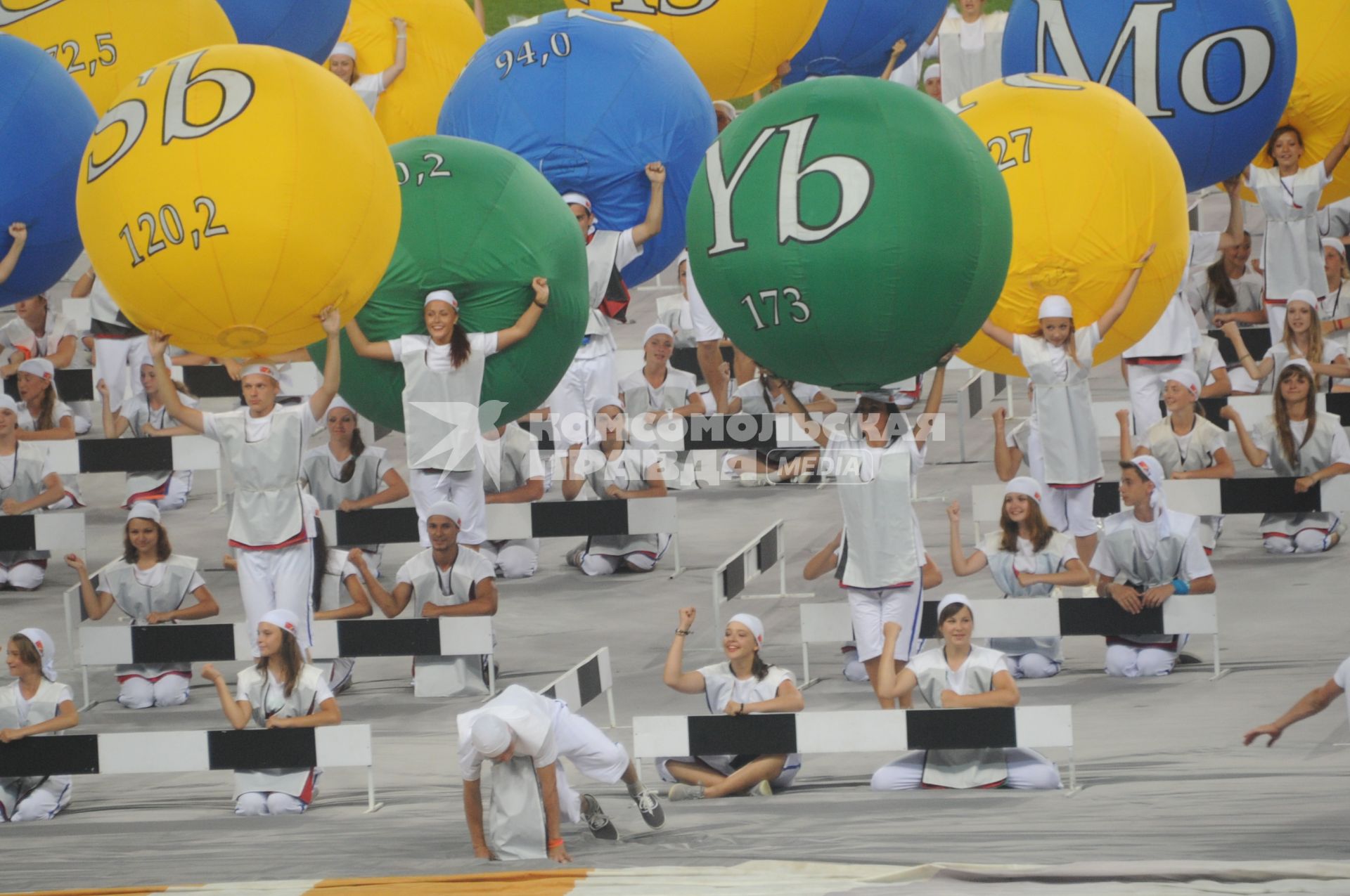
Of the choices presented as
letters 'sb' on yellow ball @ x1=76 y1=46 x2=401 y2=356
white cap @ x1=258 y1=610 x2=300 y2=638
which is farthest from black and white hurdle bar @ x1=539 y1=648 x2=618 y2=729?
→ letters 'sb' on yellow ball @ x1=76 y1=46 x2=401 y2=356

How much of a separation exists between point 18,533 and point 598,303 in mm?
3416

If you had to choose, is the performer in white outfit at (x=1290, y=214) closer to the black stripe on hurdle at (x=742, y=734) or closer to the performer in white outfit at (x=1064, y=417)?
the performer in white outfit at (x=1064, y=417)

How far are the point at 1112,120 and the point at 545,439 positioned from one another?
16.5 feet

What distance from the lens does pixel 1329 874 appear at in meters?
6.29

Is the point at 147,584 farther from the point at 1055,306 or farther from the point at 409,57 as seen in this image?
the point at 1055,306

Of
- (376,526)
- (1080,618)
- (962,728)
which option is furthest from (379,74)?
(962,728)

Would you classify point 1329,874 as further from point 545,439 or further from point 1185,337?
point 545,439

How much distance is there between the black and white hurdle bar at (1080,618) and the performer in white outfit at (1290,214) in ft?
10.6

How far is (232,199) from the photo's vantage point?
23.9ft

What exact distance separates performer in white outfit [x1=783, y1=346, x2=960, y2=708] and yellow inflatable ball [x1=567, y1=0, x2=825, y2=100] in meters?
2.58

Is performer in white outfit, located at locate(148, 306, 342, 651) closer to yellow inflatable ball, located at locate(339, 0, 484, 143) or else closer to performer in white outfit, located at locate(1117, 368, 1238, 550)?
yellow inflatable ball, located at locate(339, 0, 484, 143)

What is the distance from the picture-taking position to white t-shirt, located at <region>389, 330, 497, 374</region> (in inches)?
348

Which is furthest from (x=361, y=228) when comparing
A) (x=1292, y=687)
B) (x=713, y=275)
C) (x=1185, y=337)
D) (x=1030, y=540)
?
(x=1185, y=337)

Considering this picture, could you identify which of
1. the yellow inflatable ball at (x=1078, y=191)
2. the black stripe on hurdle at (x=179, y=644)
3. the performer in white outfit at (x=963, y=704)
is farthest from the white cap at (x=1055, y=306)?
the black stripe on hurdle at (x=179, y=644)
